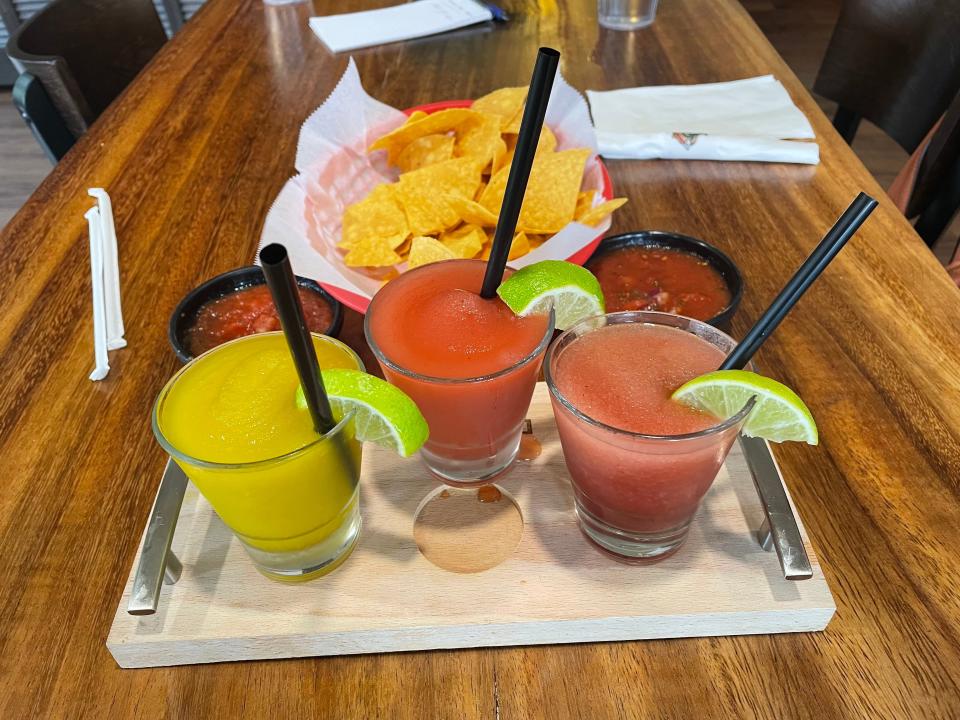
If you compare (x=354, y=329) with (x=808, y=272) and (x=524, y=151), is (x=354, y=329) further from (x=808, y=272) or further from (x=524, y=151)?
(x=808, y=272)

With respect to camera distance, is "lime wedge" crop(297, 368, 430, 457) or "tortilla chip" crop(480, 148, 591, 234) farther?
"tortilla chip" crop(480, 148, 591, 234)

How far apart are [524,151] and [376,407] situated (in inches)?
10.5

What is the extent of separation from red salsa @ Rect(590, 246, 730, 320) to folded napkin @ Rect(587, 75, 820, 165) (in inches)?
17.5

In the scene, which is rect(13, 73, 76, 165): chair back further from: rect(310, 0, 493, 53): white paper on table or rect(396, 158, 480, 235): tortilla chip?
rect(396, 158, 480, 235): tortilla chip

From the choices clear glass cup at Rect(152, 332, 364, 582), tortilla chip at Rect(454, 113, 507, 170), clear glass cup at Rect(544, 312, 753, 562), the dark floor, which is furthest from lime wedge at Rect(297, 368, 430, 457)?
the dark floor

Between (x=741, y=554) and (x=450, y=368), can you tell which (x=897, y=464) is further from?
(x=450, y=368)

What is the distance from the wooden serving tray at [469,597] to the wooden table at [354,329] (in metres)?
0.02

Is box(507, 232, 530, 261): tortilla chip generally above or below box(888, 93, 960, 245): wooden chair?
above

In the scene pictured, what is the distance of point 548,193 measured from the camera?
118cm

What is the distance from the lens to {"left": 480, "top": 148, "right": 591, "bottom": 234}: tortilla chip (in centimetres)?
117

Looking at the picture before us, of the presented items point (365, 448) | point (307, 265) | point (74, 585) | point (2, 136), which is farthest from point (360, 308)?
point (2, 136)

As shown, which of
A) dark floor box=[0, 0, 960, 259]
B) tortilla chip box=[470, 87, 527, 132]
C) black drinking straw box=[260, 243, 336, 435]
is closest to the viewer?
black drinking straw box=[260, 243, 336, 435]

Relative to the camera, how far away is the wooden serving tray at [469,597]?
2.25 feet

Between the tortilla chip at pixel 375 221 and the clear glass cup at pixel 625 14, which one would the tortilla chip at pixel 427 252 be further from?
the clear glass cup at pixel 625 14
